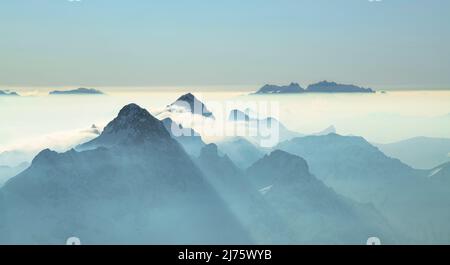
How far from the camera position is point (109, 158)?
65.6 feet

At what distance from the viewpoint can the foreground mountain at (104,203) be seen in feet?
53.6

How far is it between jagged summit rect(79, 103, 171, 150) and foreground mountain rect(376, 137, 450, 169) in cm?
1006

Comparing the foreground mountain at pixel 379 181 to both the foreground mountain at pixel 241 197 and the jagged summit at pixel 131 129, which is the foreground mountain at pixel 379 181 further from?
the jagged summit at pixel 131 129

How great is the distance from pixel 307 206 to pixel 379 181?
6.83m

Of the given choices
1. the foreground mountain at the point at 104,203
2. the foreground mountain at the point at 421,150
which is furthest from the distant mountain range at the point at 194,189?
the foreground mountain at the point at 421,150

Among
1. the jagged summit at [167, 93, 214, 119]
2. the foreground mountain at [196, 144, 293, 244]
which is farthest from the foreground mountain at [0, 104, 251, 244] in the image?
the jagged summit at [167, 93, 214, 119]

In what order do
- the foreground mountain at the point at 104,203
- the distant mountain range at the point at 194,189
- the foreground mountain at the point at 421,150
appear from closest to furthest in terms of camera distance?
1. the foreground mountain at the point at 104,203
2. the distant mountain range at the point at 194,189
3. the foreground mountain at the point at 421,150

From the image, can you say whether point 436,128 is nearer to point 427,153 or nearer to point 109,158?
point 427,153

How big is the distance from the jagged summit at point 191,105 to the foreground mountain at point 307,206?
4.72 m

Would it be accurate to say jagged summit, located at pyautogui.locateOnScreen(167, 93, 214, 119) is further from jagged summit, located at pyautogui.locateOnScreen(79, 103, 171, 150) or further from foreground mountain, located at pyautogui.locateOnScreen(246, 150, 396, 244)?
foreground mountain, located at pyautogui.locateOnScreen(246, 150, 396, 244)

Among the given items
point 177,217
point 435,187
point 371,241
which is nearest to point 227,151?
point 177,217

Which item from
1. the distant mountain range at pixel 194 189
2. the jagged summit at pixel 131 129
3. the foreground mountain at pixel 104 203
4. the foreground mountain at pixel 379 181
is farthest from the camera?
the foreground mountain at pixel 379 181

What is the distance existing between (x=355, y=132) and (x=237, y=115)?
4731 millimetres
